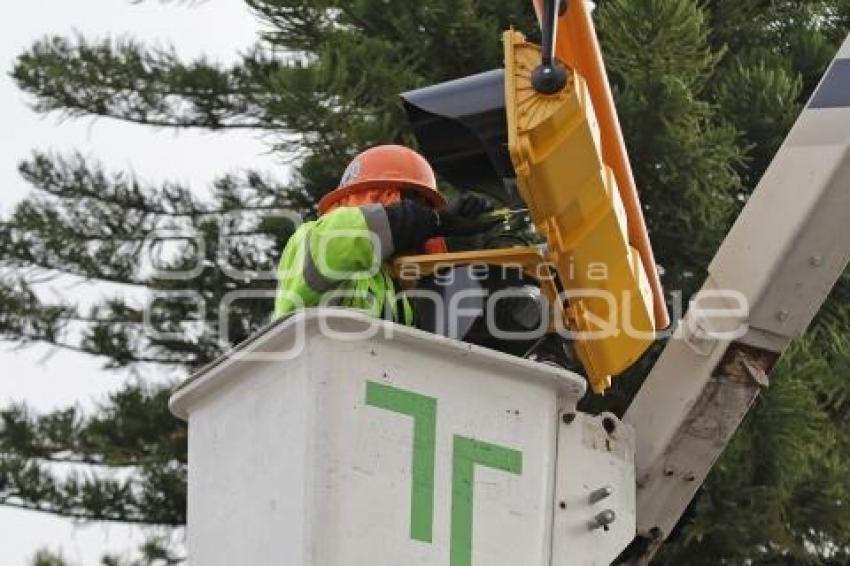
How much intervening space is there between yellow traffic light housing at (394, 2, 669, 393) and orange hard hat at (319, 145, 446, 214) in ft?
1.88

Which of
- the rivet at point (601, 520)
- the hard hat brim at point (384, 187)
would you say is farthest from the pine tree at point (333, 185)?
the rivet at point (601, 520)

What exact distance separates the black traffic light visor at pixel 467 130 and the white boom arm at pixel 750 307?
0.57 metres

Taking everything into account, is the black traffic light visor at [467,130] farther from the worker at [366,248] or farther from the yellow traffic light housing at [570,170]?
the worker at [366,248]

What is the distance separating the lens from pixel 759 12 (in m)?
12.3

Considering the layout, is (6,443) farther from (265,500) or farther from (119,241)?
(265,500)

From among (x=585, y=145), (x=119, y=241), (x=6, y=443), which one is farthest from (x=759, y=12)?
(x=585, y=145)

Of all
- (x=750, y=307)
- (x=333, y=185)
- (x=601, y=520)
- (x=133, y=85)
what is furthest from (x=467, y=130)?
(x=133, y=85)

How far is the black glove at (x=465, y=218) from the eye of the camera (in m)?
5.54

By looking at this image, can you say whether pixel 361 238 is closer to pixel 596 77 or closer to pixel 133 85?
pixel 596 77

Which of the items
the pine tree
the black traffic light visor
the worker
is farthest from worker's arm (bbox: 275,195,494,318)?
the pine tree

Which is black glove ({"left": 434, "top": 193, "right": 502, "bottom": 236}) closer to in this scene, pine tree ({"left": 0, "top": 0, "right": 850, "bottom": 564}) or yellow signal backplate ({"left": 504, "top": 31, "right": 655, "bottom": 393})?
yellow signal backplate ({"left": 504, "top": 31, "right": 655, "bottom": 393})

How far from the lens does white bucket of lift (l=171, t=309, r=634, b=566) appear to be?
14.5ft

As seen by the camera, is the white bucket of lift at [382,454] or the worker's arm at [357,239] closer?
the white bucket of lift at [382,454]

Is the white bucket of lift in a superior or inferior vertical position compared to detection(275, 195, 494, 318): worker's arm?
inferior
